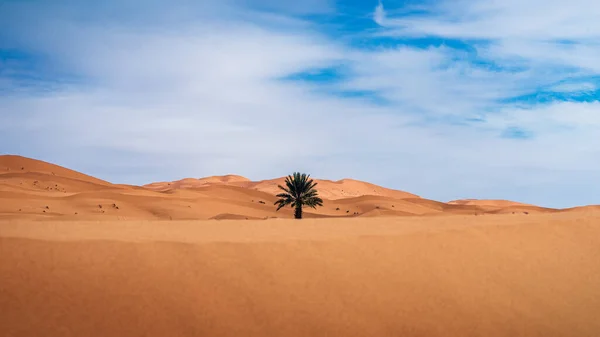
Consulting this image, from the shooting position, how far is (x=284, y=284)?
14.1m

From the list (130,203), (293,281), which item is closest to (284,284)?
(293,281)

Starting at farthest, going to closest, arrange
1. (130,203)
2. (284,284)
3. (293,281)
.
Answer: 1. (130,203)
2. (293,281)
3. (284,284)

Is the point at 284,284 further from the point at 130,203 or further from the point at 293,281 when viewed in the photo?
the point at 130,203

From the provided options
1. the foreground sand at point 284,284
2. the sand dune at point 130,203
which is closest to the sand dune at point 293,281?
the foreground sand at point 284,284

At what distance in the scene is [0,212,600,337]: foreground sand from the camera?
1238 centimetres

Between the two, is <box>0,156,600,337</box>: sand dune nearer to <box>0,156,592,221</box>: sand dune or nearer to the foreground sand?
the foreground sand

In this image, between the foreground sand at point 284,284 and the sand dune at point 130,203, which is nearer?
the foreground sand at point 284,284

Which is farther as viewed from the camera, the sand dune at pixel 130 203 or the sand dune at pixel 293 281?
the sand dune at pixel 130 203


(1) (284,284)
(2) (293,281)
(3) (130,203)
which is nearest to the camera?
(1) (284,284)

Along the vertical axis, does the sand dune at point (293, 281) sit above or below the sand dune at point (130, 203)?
below

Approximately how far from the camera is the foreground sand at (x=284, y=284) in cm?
1238

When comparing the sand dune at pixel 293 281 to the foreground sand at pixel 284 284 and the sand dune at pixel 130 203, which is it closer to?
the foreground sand at pixel 284 284

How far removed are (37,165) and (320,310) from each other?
67.6m

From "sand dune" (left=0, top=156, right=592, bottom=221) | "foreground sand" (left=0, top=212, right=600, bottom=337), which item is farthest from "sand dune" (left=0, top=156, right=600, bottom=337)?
"sand dune" (left=0, top=156, right=592, bottom=221)
